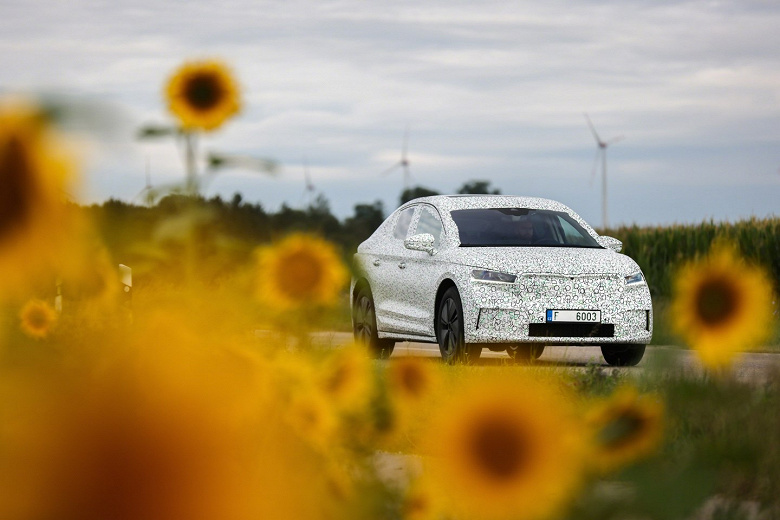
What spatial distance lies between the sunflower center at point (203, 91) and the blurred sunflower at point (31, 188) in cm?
89

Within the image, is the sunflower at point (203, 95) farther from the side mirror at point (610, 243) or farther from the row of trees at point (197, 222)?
the side mirror at point (610, 243)

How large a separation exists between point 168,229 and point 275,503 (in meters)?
0.51

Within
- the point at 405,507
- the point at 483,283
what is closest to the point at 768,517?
the point at 405,507

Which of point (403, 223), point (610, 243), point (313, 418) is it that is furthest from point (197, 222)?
point (403, 223)

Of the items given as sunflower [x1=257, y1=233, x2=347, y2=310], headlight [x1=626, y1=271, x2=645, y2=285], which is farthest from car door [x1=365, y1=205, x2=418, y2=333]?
sunflower [x1=257, y1=233, x2=347, y2=310]

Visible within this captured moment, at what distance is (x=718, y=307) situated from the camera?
325 centimetres

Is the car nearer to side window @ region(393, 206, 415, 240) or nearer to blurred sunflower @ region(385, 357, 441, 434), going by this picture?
side window @ region(393, 206, 415, 240)

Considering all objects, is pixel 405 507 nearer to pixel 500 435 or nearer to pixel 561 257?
pixel 500 435

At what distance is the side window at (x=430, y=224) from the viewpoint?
11.0 m

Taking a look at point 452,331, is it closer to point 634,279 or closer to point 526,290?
point 526,290

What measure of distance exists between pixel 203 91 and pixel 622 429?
912mm

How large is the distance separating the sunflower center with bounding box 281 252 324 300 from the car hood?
691 cm

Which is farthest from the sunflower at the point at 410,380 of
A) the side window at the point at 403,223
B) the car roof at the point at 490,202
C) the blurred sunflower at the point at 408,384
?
the side window at the point at 403,223

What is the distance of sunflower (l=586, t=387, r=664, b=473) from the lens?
5.32ft
